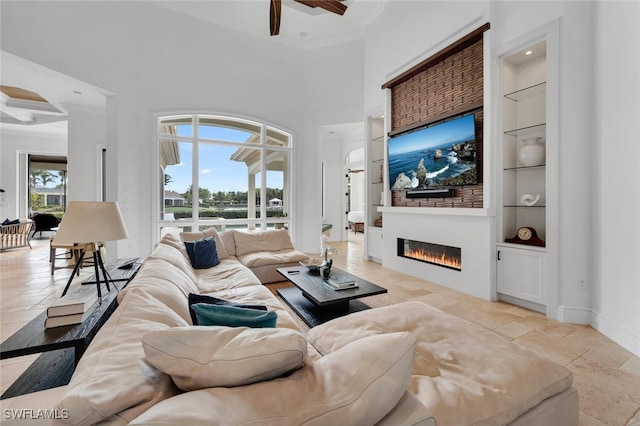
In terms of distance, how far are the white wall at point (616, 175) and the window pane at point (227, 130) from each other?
561 centimetres

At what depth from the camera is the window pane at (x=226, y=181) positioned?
592 cm

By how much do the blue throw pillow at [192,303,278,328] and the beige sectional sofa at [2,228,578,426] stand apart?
18 cm

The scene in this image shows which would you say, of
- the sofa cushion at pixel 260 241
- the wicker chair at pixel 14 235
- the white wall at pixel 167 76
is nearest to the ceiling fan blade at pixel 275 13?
the white wall at pixel 167 76

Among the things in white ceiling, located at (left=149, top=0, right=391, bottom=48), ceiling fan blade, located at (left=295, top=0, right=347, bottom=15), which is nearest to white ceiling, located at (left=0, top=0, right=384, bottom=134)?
white ceiling, located at (left=149, top=0, right=391, bottom=48)

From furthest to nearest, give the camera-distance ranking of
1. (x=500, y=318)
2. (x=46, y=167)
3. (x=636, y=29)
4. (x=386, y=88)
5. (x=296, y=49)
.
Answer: (x=46, y=167)
(x=296, y=49)
(x=386, y=88)
(x=500, y=318)
(x=636, y=29)

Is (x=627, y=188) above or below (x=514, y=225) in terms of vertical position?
above

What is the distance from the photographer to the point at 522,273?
10.5ft

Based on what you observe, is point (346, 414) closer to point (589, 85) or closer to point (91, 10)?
point (589, 85)

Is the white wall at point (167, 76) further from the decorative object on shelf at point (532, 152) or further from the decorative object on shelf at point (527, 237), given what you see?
the decorative object on shelf at point (527, 237)

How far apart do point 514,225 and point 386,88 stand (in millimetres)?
3147

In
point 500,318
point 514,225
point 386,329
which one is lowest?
point 500,318

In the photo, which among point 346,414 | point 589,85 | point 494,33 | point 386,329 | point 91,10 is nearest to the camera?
point 346,414

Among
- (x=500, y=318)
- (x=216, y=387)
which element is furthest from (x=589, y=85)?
(x=216, y=387)

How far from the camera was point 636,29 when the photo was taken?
7.54 ft
